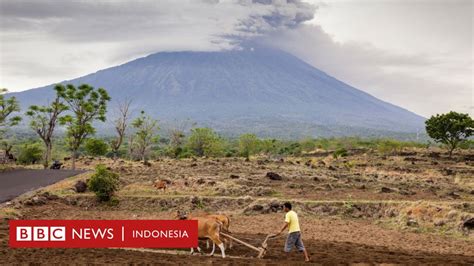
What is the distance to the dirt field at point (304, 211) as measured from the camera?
1351cm

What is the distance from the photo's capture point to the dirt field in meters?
13.5

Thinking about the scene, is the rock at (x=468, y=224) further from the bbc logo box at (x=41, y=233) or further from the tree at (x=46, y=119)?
the tree at (x=46, y=119)

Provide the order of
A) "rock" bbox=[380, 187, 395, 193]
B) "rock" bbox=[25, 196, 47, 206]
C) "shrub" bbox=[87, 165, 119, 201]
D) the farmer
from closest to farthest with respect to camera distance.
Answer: the farmer
"rock" bbox=[25, 196, 47, 206]
"shrub" bbox=[87, 165, 119, 201]
"rock" bbox=[380, 187, 395, 193]

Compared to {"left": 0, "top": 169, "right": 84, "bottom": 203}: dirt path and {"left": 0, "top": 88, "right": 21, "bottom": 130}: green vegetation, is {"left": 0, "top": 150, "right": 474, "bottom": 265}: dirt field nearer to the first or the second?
{"left": 0, "top": 169, "right": 84, "bottom": 203}: dirt path

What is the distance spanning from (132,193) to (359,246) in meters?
14.8

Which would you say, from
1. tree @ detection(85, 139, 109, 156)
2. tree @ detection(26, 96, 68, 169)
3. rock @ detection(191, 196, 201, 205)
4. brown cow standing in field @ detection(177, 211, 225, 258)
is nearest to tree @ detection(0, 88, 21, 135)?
tree @ detection(26, 96, 68, 169)

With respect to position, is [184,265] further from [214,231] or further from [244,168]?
[244,168]

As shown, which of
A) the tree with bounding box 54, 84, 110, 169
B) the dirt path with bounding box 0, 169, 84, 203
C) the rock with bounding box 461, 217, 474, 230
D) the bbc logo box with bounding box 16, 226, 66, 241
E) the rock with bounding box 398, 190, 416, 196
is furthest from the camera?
the tree with bounding box 54, 84, 110, 169

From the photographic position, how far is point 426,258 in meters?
13.9

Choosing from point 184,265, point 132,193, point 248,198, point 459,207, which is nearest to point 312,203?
point 248,198

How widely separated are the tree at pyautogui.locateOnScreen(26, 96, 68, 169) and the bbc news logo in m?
35.1

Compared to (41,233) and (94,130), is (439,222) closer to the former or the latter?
(41,233)

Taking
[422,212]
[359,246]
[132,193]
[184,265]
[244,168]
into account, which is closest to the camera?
[184,265]

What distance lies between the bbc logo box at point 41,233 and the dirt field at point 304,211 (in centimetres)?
45
